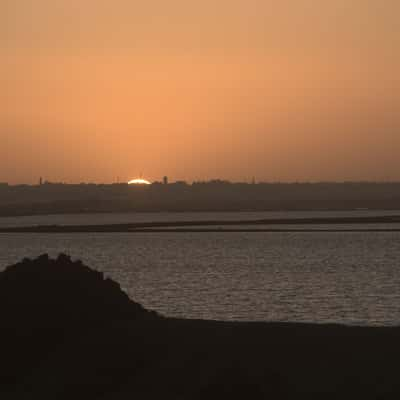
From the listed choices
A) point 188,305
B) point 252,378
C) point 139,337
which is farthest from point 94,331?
point 188,305

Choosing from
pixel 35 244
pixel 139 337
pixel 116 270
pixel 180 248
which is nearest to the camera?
pixel 139 337

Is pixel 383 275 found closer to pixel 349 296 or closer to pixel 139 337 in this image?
pixel 349 296

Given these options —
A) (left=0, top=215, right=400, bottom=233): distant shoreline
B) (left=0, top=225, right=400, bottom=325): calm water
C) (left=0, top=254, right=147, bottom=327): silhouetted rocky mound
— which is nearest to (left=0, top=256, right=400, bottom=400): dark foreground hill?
(left=0, top=254, right=147, bottom=327): silhouetted rocky mound

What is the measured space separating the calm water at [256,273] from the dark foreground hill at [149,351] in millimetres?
16938

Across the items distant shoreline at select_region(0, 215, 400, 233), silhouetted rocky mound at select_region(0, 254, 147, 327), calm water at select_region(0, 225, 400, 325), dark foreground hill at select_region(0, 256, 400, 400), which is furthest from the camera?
distant shoreline at select_region(0, 215, 400, 233)

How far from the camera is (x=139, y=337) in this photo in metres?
23.5

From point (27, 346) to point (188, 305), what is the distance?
25.7 metres

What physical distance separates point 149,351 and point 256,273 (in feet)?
166

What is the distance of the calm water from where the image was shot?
4603cm

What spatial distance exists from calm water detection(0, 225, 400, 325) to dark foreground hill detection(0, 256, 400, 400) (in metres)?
16.9

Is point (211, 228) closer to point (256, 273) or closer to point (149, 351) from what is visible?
point (256, 273)

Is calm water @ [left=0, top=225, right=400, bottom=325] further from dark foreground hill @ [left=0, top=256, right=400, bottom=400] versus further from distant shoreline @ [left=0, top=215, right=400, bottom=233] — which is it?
distant shoreline @ [left=0, top=215, right=400, bottom=233]

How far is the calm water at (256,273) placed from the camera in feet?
151

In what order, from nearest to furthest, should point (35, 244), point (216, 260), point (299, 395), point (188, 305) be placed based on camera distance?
point (299, 395) → point (188, 305) → point (216, 260) → point (35, 244)
